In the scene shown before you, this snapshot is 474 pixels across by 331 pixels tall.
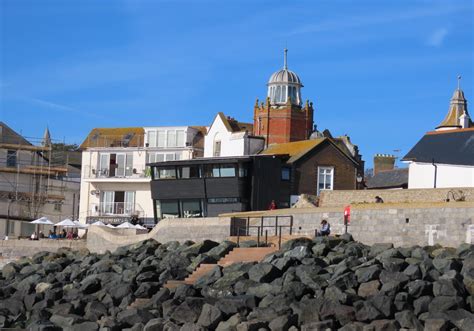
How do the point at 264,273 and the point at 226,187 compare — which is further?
the point at 226,187

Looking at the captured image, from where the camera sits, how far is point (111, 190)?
64.6 metres

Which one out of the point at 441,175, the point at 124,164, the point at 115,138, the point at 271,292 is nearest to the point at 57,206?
the point at 115,138

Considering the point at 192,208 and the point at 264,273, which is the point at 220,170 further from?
the point at 264,273

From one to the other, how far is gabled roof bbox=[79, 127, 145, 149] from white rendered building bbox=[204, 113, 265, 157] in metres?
5.56

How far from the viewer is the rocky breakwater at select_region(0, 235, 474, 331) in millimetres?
25547

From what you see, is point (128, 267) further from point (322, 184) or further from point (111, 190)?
point (111, 190)

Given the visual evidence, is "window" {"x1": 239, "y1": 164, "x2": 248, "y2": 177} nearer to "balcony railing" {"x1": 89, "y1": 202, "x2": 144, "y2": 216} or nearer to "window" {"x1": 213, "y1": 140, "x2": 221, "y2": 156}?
"window" {"x1": 213, "y1": 140, "x2": 221, "y2": 156}

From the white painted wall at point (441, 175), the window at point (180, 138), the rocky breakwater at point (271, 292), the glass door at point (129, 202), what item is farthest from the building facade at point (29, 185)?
the rocky breakwater at point (271, 292)

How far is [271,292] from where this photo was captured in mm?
28609

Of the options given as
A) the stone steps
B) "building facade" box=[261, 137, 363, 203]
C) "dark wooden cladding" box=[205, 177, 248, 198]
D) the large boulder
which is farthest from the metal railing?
"building facade" box=[261, 137, 363, 203]

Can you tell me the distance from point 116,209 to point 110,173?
A: 2493 millimetres

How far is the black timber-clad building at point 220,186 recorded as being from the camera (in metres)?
50.1

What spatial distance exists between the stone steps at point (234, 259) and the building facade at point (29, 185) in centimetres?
2914

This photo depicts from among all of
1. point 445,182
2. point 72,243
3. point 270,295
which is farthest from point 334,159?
point 270,295
